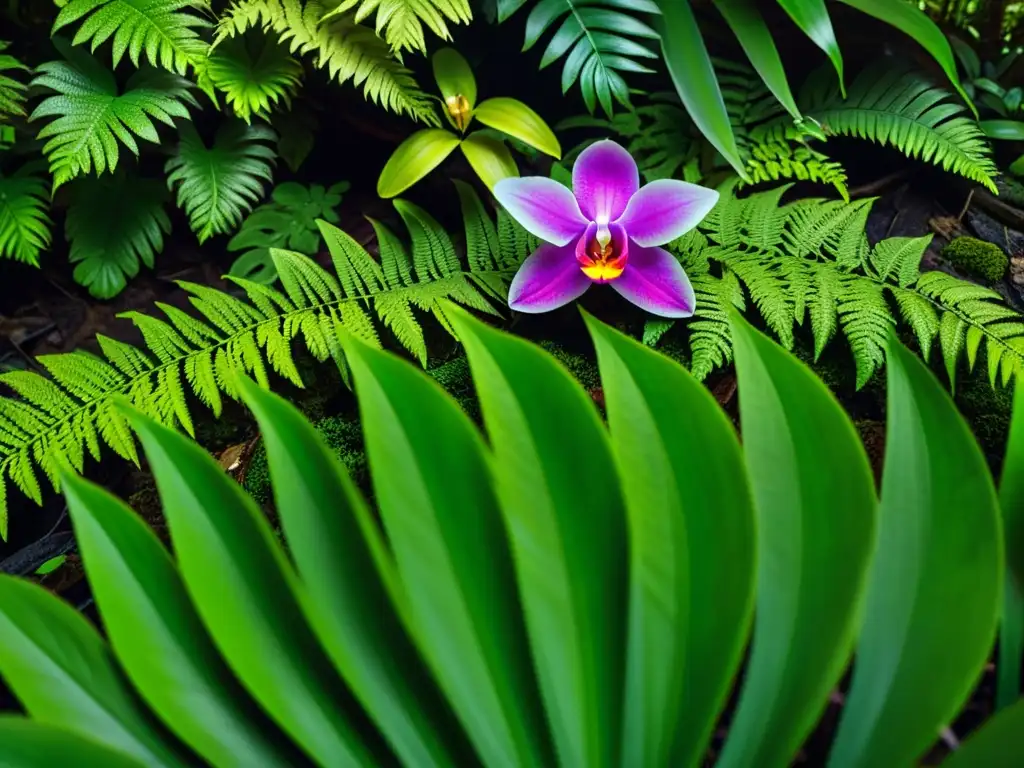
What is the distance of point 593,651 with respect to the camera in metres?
0.70

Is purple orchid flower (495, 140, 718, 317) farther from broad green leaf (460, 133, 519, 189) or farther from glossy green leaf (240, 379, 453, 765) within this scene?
glossy green leaf (240, 379, 453, 765)

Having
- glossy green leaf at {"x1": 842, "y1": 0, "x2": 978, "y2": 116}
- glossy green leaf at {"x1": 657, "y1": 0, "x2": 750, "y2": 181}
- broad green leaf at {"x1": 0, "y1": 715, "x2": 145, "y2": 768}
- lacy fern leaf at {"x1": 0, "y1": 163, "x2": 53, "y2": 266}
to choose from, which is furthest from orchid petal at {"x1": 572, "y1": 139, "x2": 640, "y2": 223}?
lacy fern leaf at {"x1": 0, "y1": 163, "x2": 53, "y2": 266}

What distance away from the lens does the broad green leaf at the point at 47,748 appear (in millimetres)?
577

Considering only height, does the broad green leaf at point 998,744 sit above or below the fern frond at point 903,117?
below

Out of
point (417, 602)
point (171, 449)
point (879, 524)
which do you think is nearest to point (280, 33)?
point (171, 449)

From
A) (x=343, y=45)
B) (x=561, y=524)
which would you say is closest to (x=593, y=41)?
(x=343, y=45)

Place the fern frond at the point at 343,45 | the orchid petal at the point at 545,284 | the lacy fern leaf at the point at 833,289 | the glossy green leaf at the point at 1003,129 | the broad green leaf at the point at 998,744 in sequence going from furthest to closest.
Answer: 1. the glossy green leaf at the point at 1003,129
2. the fern frond at the point at 343,45
3. the orchid petal at the point at 545,284
4. the lacy fern leaf at the point at 833,289
5. the broad green leaf at the point at 998,744

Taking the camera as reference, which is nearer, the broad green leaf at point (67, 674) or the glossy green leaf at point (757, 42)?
the broad green leaf at point (67, 674)

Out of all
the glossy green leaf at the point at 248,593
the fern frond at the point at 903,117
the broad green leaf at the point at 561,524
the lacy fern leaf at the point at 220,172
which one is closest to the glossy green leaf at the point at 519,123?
the lacy fern leaf at the point at 220,172

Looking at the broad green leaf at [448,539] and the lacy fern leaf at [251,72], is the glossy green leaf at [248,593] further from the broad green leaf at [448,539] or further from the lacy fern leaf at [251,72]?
the lacy fern leaf at [251,72]

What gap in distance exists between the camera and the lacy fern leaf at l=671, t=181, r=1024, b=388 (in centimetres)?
115

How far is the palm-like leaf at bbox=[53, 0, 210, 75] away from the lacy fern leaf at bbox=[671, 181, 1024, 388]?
1055 millimetres

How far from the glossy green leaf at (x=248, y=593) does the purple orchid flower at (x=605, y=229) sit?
0.69 m

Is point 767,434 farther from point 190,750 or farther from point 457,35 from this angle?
point 457,35
